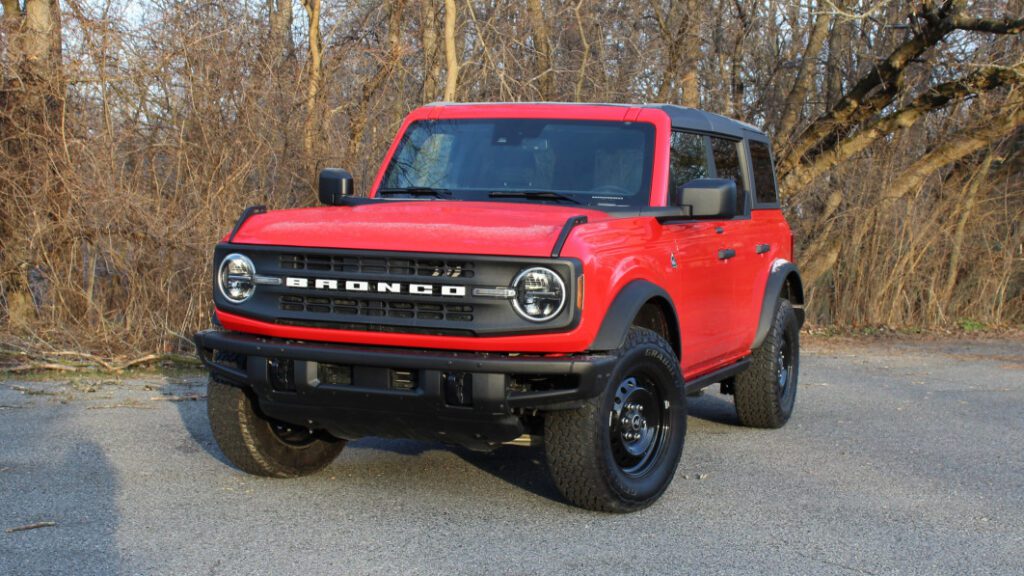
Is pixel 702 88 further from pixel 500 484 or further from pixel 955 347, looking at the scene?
pixel 500 484

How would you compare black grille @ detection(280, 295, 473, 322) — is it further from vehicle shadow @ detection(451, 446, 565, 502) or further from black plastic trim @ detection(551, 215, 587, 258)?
vehicle shadow @ detection(451, 446, 565, 502)

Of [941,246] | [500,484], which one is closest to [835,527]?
[500,484]

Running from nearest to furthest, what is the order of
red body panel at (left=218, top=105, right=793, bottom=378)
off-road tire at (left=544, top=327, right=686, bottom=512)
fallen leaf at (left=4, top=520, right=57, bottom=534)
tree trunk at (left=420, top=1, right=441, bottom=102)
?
fallen leaf at (left=4, top=520, right=57, bottom=534)
red body panel at (left=218, top=105, right=793, bottom=378)
off-road tire at (left=544, top=327, right=686, bottom=512)
tree trunk at (left=420, top=1, right=441, bottom=102)

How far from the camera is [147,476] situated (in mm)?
6039

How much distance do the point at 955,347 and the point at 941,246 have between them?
229 cm

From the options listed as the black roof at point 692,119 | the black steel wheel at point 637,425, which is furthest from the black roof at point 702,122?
the black steel wheel at point 637,425

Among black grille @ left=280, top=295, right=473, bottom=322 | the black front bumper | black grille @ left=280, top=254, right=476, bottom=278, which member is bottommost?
the black front bumper

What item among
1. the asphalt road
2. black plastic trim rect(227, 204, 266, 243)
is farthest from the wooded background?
black plastic trim rect(227, 204, 266, 243)

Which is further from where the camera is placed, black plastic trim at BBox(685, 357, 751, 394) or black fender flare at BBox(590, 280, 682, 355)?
black plastic trim at BBox(685, 357, 751, 394)

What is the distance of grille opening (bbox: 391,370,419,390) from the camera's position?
201 inches

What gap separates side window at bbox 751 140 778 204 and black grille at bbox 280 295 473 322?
348 centimetres

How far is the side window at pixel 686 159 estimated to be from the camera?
6.48m

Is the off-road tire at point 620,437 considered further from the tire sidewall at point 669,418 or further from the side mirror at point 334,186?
the side mirror at point 334,186

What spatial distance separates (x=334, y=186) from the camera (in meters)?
6.62
